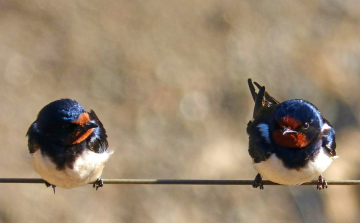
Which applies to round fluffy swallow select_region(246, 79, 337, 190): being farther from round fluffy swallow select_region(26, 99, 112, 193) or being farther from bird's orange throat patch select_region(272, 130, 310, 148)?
round fluffy swallow select_region(26, 99, 112, 193)

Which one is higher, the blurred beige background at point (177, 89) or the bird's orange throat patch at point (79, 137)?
the blurred beige background at point (177, 89)

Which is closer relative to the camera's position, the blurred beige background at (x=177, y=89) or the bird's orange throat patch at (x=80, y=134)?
the bird's orange throat patch at (x=80, y=134)

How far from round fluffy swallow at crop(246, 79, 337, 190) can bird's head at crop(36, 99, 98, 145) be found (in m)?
1.10

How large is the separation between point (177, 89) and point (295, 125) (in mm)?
5017

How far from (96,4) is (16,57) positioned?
1492 mm

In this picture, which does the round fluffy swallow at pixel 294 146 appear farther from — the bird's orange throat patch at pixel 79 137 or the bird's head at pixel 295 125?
the bird's orange throat patch at pixel 79 137

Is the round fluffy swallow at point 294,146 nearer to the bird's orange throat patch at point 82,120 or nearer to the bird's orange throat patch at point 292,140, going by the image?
the bird's orange throat patch at point 292,140

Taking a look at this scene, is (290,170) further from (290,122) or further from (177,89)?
(177,89)

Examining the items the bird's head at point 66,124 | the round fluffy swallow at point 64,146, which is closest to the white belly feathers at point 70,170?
the round fluffy swallow at point 64,146

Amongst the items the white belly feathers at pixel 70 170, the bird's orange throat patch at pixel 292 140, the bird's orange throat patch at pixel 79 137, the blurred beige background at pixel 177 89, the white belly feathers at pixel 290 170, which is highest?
the blurred beige background at pixel 177 89

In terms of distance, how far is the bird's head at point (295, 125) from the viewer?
362 cm

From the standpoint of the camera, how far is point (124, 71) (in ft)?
27.9

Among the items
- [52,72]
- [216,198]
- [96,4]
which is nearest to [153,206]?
[216,198]

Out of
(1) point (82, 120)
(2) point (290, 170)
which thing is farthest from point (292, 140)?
(1) point (82, 120)
